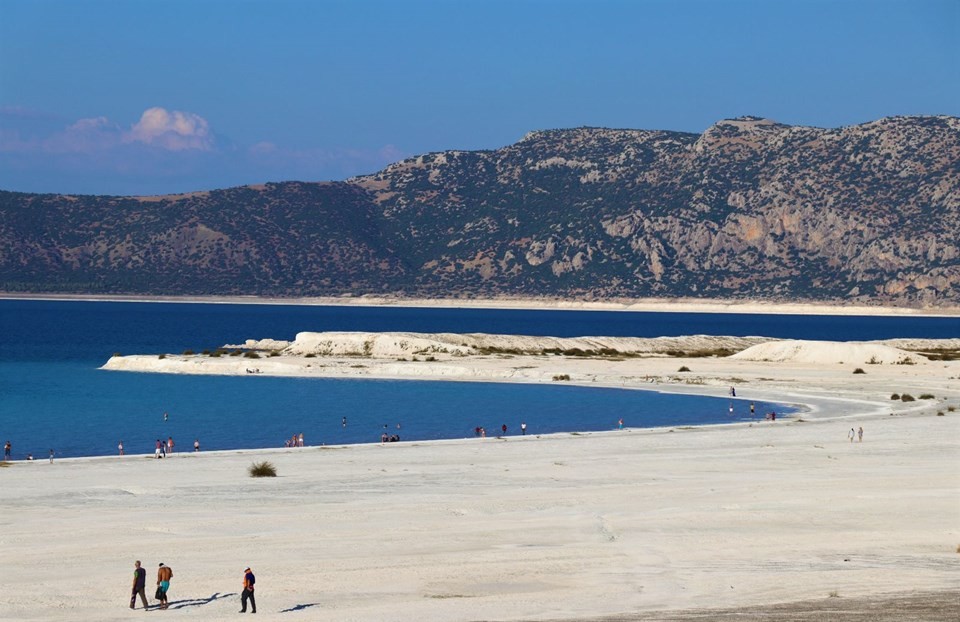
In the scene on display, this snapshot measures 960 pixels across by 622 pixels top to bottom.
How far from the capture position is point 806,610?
2323 centimetres

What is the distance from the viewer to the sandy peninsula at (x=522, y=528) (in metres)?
24.6

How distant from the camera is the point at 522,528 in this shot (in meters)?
31.6

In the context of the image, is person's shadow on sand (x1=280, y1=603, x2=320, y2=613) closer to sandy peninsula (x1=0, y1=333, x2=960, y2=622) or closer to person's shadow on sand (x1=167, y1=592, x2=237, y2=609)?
sandy peninsula (x1=0, y1=333, x2=960, y2=622)

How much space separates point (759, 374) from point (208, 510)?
59402 mm

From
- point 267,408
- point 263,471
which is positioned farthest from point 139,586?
point 267,408

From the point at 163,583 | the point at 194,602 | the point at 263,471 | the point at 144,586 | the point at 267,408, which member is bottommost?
the point at 267,408

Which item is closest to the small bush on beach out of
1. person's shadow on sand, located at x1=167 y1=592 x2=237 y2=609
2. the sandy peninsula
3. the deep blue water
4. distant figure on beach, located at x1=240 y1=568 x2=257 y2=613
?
the sandy peninsula

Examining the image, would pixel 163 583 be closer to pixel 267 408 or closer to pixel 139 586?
pixel 139 586

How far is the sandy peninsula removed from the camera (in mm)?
24609

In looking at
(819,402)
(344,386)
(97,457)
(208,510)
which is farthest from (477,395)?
(208,510)

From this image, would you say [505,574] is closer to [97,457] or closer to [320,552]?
[320,552]

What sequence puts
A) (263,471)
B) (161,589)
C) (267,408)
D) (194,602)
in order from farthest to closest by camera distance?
1. (267,408)
2. (263,471)
3. (194,602)
4. (161,589)

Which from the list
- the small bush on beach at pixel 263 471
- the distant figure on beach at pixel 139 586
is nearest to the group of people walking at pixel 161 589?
the distant figure on beach at pixel 139 586

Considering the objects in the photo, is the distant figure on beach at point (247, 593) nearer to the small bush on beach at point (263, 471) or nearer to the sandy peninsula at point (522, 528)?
the sandy peninsula at point (522, 528)
